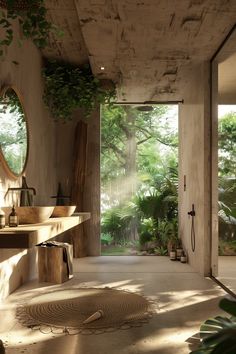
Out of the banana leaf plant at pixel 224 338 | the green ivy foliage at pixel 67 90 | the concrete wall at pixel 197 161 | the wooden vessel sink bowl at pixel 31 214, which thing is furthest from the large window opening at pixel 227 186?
the banana leaf plant at pixel 224 338

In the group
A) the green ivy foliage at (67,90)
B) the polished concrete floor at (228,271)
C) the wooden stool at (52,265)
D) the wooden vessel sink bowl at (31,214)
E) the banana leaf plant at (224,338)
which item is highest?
the green ivy foliage at (67,90)

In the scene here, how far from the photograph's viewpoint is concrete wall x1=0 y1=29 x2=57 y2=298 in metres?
3.52

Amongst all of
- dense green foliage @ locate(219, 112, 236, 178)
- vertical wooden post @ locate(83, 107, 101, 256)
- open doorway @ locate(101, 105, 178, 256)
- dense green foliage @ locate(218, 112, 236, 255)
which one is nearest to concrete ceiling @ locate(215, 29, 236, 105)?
dense green foliage @ locate(219, 112, 236, 178)

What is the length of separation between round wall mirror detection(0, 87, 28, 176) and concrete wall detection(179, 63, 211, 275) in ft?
6.85

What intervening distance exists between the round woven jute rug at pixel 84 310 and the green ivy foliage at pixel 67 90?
8.56ft

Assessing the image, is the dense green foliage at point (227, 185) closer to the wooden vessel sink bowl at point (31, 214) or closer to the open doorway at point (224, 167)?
the open doorway at point (224, 167)

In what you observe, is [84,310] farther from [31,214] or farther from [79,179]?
[79,179]

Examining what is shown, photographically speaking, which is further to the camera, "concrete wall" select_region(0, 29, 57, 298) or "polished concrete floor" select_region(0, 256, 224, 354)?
"concrete wall" select_region(0, 29, 57, 298)

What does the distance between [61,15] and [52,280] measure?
9.67 feet

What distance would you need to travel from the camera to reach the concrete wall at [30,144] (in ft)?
11.5

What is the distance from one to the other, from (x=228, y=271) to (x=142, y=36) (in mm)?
3101

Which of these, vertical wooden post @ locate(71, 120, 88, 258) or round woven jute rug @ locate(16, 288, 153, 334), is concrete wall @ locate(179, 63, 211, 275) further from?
vertical wooden post @ locate(71, 120, 88, 258)

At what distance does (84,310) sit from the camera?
3104mm

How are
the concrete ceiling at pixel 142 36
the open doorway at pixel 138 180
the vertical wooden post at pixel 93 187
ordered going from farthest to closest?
the open doorway at pixel 138 180
the vertical wooden post at pixel 93 187
the concrete ceiling at pixel 142 36
